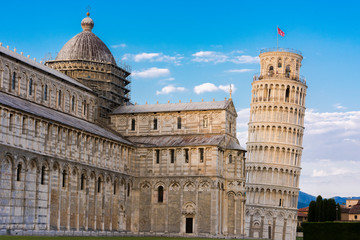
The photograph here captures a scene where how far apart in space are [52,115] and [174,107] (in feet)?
73.8

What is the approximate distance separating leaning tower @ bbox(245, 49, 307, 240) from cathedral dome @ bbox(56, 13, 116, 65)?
32615 millimetres

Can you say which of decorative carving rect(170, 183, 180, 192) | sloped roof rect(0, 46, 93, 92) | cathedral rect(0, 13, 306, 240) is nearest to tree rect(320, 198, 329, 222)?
cathedral rect(0, 13, 306, 240)

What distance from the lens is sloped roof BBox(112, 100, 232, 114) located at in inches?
3418

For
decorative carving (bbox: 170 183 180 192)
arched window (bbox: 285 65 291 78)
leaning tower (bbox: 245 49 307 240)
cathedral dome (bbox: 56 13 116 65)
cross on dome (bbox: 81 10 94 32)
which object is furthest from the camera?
arched window (bbox: 285 65 291 78)

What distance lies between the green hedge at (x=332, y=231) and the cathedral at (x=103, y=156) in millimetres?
23702

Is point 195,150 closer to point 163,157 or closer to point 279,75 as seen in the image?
point 163,157

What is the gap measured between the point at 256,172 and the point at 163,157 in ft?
119

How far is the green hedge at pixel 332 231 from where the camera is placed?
53.2 metres

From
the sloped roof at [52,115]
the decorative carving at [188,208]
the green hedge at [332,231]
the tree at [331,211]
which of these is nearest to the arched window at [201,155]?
the decorative carving at [188,208]

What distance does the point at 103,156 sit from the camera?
7644 centimetres

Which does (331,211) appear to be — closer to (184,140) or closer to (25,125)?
(184,140)

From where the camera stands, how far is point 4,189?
58.4 meters

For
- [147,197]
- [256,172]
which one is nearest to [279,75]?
[256,172]

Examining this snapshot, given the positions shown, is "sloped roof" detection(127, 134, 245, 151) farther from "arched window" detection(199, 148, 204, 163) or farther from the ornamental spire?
the ornamental spire
